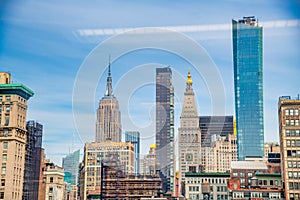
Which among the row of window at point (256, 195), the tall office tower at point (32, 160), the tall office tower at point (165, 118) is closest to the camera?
the row of window at point (256, 195)

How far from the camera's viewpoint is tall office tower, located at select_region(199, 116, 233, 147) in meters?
43.8

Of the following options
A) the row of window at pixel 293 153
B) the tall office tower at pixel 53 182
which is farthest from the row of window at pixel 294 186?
the tall office tower at pixel 53 182

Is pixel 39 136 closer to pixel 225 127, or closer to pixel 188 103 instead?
pixel 188 103

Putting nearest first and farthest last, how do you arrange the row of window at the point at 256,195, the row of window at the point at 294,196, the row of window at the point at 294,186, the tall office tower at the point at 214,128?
1. the row of window at the point at 294,196
2. the row of window at the point at 294,186
3. the row of window at the point at 256,195
4. the tall office tower at the point at 214,128

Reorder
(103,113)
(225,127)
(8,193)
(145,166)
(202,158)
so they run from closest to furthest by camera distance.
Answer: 1. (8,193)
2. (103,113)
3. (145,166)
4. (202,158)
5. (225,127)

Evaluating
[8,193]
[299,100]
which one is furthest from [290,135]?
[8,193]

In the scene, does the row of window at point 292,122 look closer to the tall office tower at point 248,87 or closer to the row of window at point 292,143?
the row of window at point 292,143

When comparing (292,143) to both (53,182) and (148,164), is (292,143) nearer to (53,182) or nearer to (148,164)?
(53,182)

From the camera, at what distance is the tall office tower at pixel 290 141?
1634cm

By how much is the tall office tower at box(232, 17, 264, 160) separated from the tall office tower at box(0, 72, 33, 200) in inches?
1026

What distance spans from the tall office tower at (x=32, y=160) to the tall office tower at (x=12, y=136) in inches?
44.5

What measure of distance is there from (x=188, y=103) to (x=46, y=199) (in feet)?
41.9

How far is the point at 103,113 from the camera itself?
1106 inches

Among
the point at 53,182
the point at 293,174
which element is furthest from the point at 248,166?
the point at 53,182
